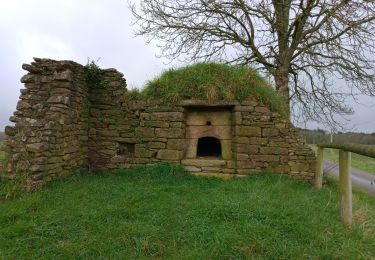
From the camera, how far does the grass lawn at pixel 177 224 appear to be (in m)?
3.28

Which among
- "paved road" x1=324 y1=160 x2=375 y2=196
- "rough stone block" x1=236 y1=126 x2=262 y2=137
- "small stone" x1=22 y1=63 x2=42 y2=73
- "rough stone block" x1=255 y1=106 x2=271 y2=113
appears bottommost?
"paved road" x1=324 y1=160 x2=375 y2=196

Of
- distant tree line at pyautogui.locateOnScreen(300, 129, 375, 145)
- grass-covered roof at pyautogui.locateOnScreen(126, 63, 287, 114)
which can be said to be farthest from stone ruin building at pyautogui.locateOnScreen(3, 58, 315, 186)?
distant tree line at pyautogui.locateOnScreen(300, 129, 375, 145)

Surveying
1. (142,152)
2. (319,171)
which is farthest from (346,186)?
(142,152)

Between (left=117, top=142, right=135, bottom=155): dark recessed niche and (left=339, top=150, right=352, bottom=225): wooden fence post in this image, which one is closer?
(left=339, top=150, right=352, bottom=225): wooden fence post

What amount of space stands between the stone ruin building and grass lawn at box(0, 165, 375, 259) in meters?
1.05

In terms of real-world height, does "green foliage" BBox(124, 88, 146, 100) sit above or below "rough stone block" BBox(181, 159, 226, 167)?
above

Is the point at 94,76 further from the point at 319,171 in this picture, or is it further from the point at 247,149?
the point at 319,171

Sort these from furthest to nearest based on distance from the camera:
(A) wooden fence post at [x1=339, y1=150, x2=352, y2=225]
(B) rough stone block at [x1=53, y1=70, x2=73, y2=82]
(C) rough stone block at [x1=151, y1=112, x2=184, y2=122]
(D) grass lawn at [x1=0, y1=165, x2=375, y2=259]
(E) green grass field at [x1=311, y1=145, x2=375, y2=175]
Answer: (E) green grass field at [x1=311, y1=145, x2=375, y2=175] < (C) rough stone block at [x1=151, y1=112, x2=184, y2=122] < (B) rough stone block at [x1=53, y1=70, x2=73, y2=82] < (A) wooden fence post at [x1=339, y1=150, x2=352, y2=225] < (D) grass lawn at [x1=0, y1=165, x2=375, y2=259]

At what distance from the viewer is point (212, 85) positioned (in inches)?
268

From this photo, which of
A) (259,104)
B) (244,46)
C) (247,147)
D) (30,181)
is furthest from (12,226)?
(244,46)

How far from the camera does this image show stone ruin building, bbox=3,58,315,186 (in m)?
5.93

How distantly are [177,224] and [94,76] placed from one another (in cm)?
441

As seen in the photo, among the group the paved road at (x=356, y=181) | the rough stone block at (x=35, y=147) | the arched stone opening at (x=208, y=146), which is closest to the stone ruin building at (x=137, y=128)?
the rough stone block at (x=35, y=147)

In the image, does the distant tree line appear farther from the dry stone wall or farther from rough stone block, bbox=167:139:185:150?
the dry stone wall
